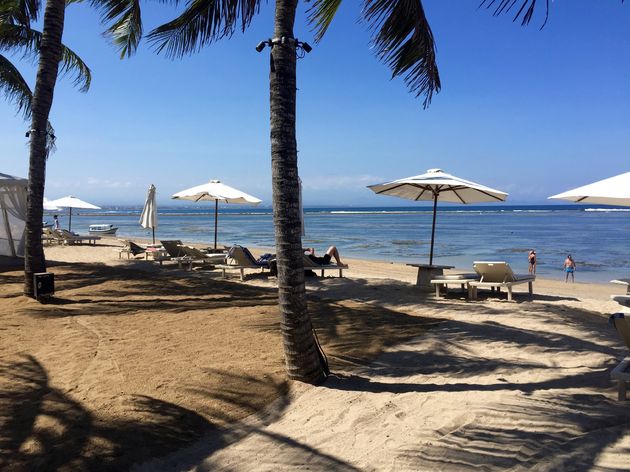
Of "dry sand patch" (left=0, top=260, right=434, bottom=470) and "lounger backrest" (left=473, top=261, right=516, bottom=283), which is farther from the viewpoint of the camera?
"lounger backrest" (left=473, top=261, right=516, bottom=283)

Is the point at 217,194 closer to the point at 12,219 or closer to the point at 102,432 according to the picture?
the point at 12,219

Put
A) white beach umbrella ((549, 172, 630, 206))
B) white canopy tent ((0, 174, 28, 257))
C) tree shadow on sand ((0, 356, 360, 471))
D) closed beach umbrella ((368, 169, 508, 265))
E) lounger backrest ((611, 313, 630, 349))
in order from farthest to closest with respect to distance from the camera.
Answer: white canopy tent ((0, 174, 28, 257))
closed beach umbrella ((368, 169, 508, 265))
white beach umbrella ((549, 172, 630, 206))
lounger backrest ((611, 313, 630, 349))
tree shadow on sand ((0, 356, 360, 471))

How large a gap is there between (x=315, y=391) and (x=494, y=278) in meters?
5.18

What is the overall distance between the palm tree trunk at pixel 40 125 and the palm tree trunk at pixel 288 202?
551 cm

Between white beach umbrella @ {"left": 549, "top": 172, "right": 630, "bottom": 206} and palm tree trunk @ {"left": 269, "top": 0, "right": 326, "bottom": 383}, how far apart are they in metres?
4.01

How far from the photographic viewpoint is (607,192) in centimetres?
587

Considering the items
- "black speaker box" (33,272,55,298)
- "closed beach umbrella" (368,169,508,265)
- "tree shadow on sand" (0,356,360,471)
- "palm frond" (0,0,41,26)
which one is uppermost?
"palm frond" (0,0,41,26)

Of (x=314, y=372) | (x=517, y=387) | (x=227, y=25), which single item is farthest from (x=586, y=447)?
(x=227, y=25)

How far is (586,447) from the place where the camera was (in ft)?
9.25

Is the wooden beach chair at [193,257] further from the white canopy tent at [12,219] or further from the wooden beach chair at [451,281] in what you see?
the wooden beach chair at [451,281]

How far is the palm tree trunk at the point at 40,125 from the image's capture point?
771 centimetres

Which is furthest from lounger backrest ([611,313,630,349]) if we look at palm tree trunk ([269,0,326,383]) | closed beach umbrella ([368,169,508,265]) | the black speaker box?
the black speaker box

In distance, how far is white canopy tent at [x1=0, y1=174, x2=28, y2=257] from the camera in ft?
42.0

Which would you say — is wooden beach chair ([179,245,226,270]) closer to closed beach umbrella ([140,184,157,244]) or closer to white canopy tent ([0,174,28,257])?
closed beach umbrella ([140,184,157,244])
